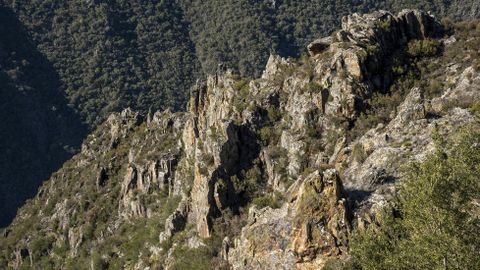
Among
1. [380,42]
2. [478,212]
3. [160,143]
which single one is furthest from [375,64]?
[160,143]

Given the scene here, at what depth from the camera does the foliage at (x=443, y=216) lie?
78.0ft

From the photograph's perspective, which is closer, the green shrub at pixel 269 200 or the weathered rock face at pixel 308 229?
the weathered rock face at pixel 308 229

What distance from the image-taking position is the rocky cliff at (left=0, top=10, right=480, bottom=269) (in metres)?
35.1

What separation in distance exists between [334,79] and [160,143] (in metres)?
29.2

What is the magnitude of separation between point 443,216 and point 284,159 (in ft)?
80.8

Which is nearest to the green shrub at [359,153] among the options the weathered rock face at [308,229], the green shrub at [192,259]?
the weathered rock face at [308,229]

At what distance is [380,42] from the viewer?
51438 millimetres

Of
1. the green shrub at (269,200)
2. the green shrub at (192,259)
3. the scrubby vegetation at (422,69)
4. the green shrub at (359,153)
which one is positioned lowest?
the green shrub at (192,259)

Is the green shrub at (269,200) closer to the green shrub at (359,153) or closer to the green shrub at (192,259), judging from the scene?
the green shrub at (192,259)

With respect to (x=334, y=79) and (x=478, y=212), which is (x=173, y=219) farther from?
(x=478, y=212)

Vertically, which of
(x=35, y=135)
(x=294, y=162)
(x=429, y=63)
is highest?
(x=35, y=135)

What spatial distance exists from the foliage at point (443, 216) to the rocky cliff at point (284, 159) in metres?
1.93

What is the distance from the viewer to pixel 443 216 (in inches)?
943

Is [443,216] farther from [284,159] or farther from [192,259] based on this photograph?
[192,259]
